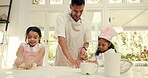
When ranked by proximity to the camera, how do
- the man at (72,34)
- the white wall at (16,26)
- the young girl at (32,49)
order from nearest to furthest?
the young girl at (32,49)
the man at (72,34)
the white wall at (16,26)

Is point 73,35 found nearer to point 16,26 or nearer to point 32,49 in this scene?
point 32,49

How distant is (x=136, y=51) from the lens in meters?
6.18

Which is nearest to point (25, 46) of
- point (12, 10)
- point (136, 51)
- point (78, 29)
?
point (78, 29)

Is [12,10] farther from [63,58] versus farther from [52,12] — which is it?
[63,58]

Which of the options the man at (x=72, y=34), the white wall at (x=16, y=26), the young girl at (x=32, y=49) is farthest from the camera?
the white wall at (x=16, y=26)

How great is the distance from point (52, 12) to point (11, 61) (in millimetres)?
968

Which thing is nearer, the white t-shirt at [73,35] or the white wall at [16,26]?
the white t-shirt at [73,35]

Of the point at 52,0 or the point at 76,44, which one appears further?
→ the point at 52,0

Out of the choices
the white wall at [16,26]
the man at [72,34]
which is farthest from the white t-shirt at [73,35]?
the white wall at [16,26]

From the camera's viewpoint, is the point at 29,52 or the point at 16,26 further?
the point at 16,26

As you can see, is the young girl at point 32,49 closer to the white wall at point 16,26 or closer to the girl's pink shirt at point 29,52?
the girl's pink shirt at point 29,52

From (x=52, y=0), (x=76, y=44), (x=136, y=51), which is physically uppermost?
(x=52, y=0)

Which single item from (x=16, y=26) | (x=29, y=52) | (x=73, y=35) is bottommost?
(x=29, y=52)

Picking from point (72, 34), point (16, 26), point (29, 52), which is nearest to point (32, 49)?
point (29, 52)
